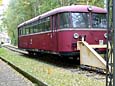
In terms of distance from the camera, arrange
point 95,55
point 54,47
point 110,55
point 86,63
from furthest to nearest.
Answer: point 54,47 → point 86,63 → point 95,55 → point 110,55

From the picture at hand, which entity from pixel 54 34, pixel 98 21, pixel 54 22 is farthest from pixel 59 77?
pixel 98 21

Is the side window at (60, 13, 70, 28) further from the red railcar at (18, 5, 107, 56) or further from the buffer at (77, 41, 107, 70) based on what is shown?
the buffer at (77, 41, 107, 70)

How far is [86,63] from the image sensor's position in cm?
1309

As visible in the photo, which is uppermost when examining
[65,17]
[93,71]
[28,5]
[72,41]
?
[28,5]

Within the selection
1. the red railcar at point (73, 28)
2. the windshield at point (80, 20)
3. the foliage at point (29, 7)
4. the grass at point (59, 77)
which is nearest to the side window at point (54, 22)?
the red railcar at point (73, 28)

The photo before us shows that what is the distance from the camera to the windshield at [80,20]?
Result: 14596 mm

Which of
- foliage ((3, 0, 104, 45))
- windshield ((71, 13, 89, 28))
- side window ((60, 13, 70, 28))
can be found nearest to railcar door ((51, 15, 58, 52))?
side window ((60, 13, 70, 28))

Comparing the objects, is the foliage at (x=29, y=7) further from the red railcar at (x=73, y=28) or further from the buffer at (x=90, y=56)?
the buffer at (x=90, y=56)

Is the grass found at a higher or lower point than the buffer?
lower

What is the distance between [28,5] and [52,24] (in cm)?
3418

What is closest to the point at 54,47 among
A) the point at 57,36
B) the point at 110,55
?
the point at 57,36

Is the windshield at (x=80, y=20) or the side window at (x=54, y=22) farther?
the side window at (x=54, y=22)

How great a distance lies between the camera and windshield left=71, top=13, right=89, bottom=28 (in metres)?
14.6

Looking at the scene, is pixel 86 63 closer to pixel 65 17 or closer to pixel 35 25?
pixel 65 17
